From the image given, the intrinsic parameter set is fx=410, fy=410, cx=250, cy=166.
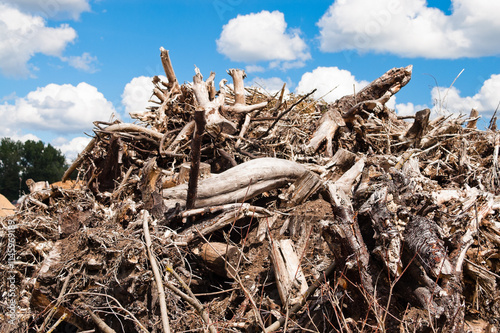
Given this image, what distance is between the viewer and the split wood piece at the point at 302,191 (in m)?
4.83

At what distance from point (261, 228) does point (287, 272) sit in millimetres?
749

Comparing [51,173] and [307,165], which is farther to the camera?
[51,173]

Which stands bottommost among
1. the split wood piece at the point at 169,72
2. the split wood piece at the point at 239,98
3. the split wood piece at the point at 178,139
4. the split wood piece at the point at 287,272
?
the split wood piece at the point at 287,272

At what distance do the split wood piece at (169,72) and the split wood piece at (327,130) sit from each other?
2.52 m

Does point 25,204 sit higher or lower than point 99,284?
higher

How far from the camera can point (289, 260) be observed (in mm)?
3947

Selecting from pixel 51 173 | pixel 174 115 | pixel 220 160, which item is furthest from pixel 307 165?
pixel 51 173

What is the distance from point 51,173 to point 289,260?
3034cm

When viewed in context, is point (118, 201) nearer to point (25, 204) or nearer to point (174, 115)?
point (25, 204)

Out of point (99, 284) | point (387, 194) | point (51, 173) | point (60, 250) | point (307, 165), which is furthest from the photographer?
point (51, 173)

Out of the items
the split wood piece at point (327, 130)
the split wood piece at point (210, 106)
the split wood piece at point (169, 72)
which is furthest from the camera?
the split wood piece at point (169, 72)

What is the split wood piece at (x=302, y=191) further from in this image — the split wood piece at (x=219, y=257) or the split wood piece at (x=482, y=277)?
the split wood piece at (x=482, y=277)

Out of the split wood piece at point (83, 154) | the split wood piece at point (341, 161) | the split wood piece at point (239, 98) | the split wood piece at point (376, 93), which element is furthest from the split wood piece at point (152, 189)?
the split wood piece at point (376, 93)

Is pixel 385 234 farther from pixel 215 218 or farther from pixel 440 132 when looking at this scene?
pixel 440 132
